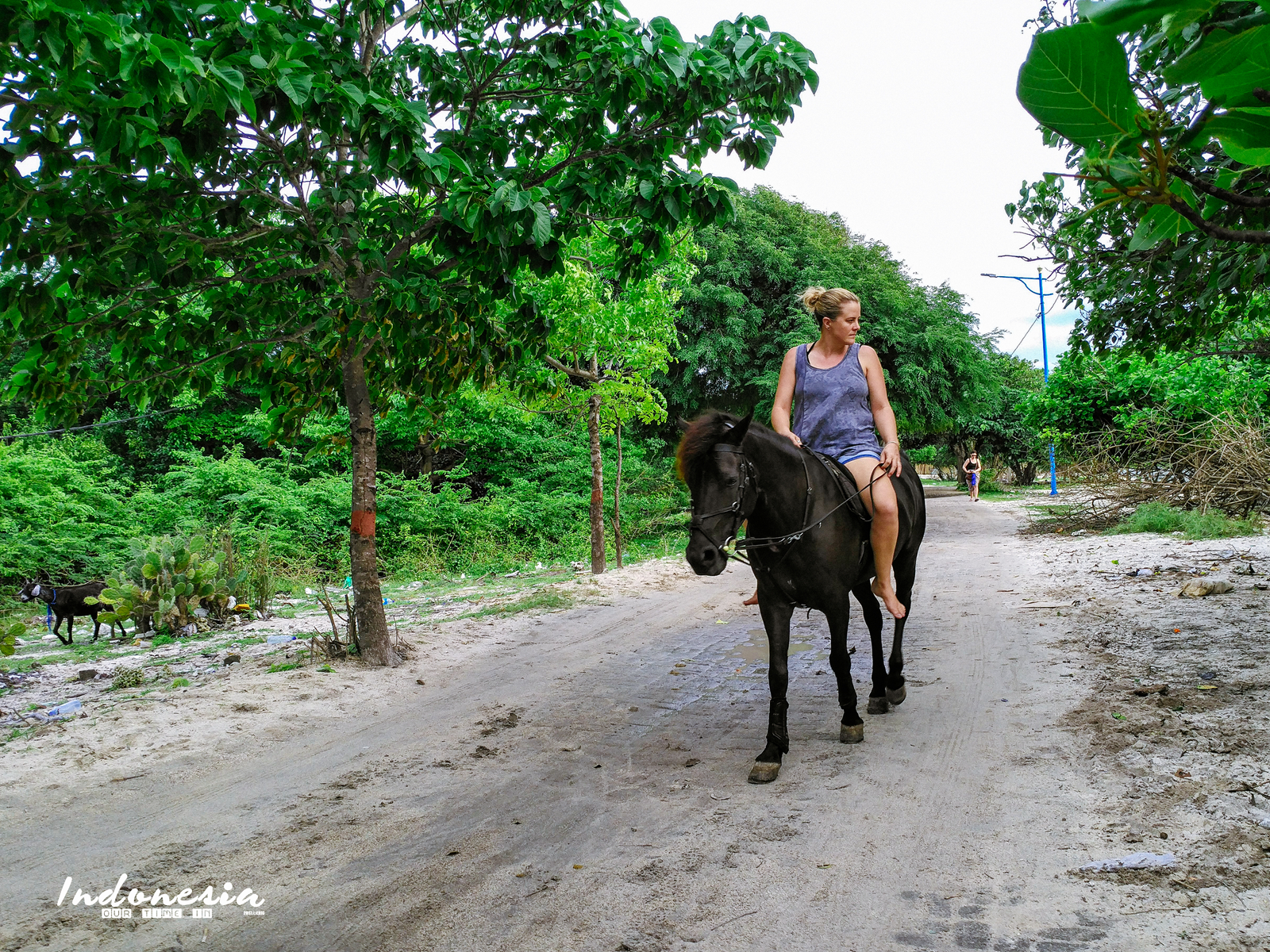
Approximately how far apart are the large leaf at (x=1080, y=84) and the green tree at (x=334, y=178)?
3.36 m

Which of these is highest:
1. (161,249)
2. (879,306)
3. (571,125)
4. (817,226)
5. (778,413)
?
(817,226)

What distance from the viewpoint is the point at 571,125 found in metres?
6.16

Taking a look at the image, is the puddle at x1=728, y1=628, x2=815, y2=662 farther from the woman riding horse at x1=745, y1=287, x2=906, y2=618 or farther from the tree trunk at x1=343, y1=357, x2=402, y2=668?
the tree trunk at x1=343, y1=357, x2=402, y2=668

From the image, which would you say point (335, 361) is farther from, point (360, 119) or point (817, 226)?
point (817, 226)

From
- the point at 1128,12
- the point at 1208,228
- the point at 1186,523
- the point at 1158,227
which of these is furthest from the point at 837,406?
the point at 1186,523

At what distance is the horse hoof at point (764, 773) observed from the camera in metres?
4.29

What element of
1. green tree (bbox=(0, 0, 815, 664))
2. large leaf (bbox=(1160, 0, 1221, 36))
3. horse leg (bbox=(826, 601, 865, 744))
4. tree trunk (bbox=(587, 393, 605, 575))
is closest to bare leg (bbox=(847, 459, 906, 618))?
horse leg (bbox=(826, 601, 865, 744))

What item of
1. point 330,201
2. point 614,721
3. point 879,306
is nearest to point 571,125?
point 330,201

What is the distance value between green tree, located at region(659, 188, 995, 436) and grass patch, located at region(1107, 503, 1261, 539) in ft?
28.9

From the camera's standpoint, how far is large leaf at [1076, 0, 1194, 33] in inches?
33.5

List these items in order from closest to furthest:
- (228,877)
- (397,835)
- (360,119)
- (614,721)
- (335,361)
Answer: (228,877), (397,835), (360,119), (614,721), (335,361)

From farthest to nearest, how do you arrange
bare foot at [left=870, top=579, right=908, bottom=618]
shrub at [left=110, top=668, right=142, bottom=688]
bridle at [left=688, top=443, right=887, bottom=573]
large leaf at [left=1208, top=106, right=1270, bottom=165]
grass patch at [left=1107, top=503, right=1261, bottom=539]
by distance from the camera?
1. grass patch at [left=1107, top=503, right=1261, bottom=539]
2. shrub at [left=110, top=668, right=142, bottom=688]
3. bare foot at [left=870, top=579, right=908, bottom=618]
4. bridle at [left=688, top=443, right=887, bottom=573]
5. large leaf at [left=1208, top=106, right=1270, bottom=165]

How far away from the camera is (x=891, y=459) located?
513cm

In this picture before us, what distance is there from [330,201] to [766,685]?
4732 mm
